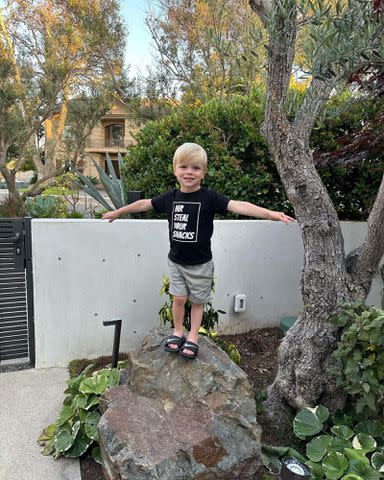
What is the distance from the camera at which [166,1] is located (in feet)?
47.0

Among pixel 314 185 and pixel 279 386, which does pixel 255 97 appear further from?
pixel 279 386

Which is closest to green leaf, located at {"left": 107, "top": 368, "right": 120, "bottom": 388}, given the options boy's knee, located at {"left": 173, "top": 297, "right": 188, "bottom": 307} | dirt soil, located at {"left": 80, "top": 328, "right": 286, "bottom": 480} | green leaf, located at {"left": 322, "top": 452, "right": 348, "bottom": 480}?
dirt soil, located at {"left": 80, "top": 328, "right": 286, "bottom": 480}

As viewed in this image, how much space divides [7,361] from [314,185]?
9.66ft

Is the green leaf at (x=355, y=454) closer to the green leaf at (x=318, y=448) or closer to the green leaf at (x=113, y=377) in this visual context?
the green leaf at (x=318, y=448)

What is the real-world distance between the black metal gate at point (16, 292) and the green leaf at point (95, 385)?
103 centimetres

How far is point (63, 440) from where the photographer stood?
92.4 inches

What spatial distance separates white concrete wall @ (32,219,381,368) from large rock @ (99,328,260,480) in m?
1.10

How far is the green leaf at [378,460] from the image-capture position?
2.04 meters

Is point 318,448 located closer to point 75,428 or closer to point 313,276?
point 313,276

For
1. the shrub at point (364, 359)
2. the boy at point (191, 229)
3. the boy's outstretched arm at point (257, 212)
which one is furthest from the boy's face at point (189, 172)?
the shrub at point (364, 359)

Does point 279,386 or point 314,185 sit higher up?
point 314,185

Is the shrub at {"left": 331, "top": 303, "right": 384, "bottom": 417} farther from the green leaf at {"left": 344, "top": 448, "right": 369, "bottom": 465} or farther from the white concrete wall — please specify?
the white concrete wall

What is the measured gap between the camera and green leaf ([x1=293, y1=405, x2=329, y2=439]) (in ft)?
7.49

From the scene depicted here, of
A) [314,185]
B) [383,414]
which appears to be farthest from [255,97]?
[383,414]
